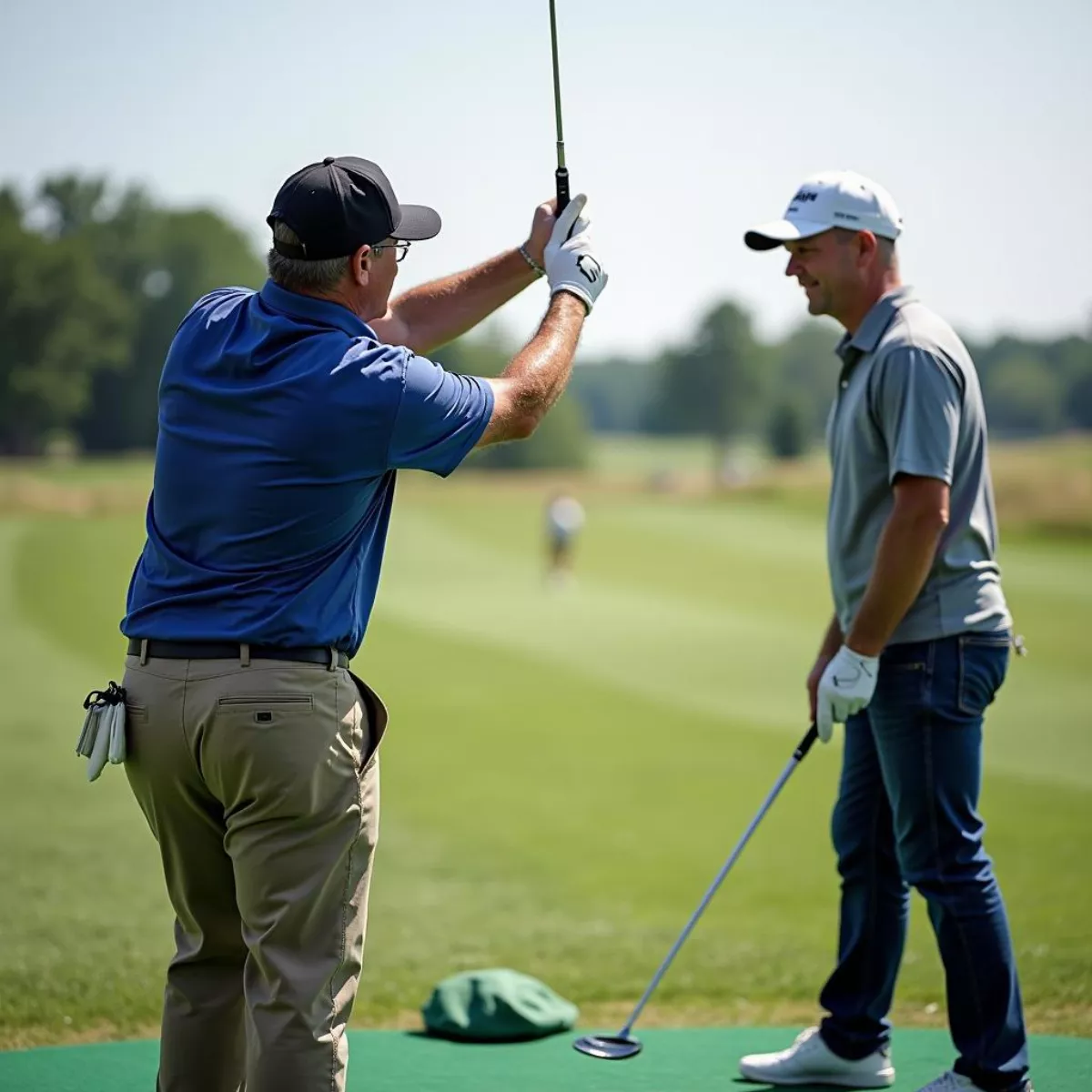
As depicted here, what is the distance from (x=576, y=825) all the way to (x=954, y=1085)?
4.73 m

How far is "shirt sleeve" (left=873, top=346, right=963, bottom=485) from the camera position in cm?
377

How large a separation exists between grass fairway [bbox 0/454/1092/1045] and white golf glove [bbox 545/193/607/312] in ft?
8.34

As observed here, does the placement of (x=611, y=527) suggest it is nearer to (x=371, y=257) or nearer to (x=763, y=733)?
(x=763, y=733)

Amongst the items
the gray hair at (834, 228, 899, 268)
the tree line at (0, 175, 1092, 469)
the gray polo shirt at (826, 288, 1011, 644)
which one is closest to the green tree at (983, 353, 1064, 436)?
the tree line at (0, 175, 1092, 469)

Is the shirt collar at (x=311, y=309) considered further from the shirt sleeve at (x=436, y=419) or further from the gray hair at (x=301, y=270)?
the shirt sleeve at (x=436, y=419)

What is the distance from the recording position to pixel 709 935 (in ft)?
20.6

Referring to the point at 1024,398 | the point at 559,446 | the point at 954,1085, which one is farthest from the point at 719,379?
the point at 954,1085

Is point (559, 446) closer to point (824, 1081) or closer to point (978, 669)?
point (824, 1081)

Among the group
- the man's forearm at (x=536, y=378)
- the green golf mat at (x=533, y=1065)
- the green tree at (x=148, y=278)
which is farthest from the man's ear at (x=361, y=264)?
the green tree at (x=148, y=278)

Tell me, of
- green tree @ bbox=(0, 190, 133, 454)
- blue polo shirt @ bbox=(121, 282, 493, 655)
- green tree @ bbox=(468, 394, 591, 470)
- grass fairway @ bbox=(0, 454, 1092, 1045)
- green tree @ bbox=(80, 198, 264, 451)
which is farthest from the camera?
green tree @ bbox=(468, 394, 591, 470)

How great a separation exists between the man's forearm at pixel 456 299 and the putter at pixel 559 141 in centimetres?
25

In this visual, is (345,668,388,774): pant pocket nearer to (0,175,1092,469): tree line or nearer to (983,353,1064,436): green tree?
(0,175,1092,469): tree line

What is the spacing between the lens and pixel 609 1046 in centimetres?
448

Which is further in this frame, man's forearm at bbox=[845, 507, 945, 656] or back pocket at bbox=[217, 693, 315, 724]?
man's forearm at bbox=[845, 507, 945, 656]
